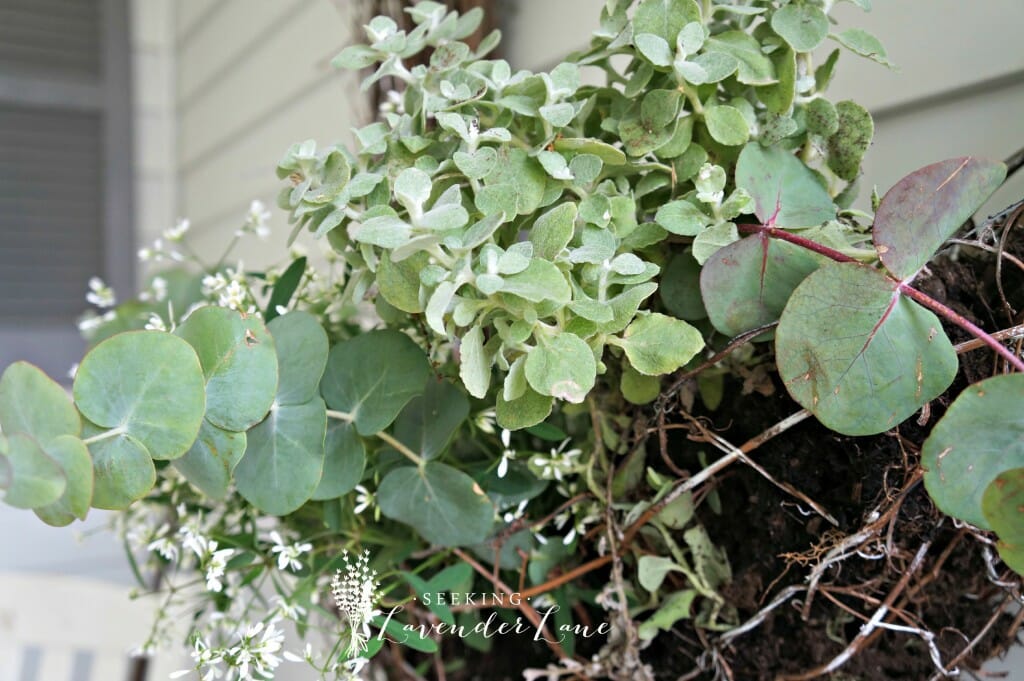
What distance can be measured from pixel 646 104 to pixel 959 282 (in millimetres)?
220

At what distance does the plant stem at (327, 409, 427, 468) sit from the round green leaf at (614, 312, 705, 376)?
0.59ft

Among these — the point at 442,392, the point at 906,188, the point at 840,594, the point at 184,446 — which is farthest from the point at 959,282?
the point at 184,446

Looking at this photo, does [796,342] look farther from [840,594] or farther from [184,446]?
[184,446]

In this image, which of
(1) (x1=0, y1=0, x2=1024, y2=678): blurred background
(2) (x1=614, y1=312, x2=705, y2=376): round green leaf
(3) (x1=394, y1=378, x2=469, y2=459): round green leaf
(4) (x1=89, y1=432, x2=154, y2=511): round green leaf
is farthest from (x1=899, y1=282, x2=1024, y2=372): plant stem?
(1) (x1=0, y1=0, x2=1024, y2=678): blurred background

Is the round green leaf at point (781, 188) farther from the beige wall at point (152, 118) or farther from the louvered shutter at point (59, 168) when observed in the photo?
the beige wall at point (152, 118)

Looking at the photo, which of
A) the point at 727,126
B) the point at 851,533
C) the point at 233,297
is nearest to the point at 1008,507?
the point at 851,533

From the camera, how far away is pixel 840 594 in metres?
0.47

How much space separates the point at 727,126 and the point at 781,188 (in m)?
0.05

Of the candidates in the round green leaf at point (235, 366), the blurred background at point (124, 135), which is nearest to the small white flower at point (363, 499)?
the round green leaf at point (235, 366)

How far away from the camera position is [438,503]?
1.64 feet

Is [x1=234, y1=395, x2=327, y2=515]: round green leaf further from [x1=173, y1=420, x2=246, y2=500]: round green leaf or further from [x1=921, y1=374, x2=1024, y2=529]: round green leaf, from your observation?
[x1=921, y1=374, x2=1024, y2=529]: round green leaf

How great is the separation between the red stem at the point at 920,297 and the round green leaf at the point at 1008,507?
0.07 meters

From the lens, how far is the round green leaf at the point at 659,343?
399 mm

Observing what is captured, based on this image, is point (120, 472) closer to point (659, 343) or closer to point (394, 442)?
point (394, 442)
